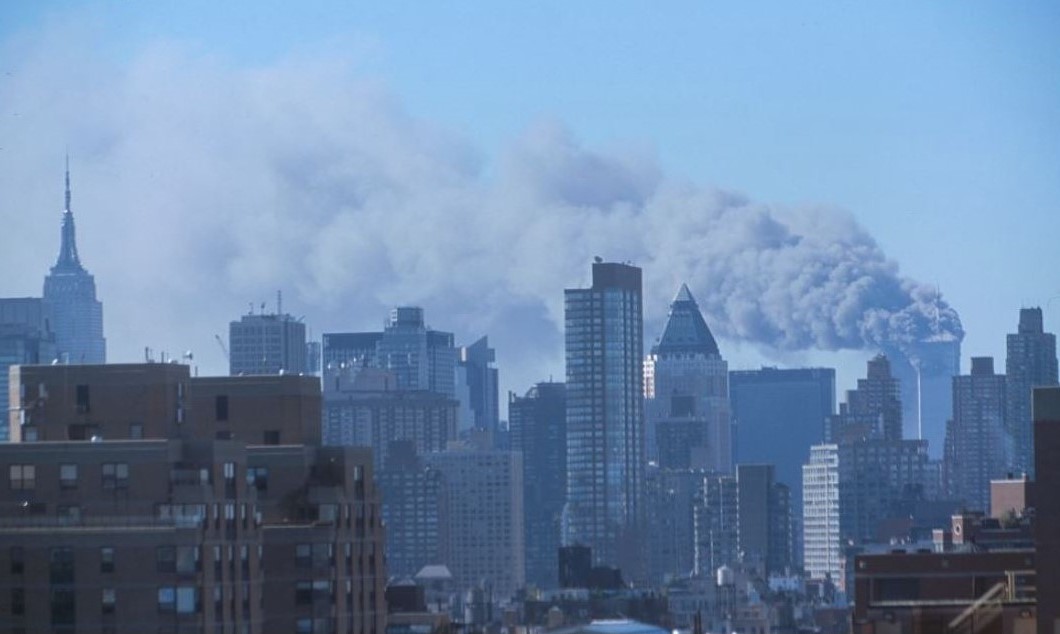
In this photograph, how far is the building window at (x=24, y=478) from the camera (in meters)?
68.3

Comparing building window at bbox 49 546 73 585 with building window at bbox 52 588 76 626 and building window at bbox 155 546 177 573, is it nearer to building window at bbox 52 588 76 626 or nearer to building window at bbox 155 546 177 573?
building window at bbox 52 588 76 626

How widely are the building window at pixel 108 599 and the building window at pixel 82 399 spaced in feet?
25.3

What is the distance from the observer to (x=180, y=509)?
67562mm

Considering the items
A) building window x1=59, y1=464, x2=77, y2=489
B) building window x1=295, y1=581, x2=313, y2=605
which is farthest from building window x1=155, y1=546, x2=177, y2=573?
building window x1=295, y1=581, x2=313, y2=605

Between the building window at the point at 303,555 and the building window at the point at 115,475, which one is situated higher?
the building window at the point at 115,475

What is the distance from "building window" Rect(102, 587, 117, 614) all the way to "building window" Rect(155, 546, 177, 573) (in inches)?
39.8

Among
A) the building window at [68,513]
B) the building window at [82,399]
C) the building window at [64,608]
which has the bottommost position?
the building window at [64,608]

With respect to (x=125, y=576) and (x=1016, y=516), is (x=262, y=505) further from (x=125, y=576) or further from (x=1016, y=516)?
(x=1016, y=516)

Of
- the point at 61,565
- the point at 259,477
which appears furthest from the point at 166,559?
the point at 259,477

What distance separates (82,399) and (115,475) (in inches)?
223

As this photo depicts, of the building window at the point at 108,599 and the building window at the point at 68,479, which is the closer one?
the building window at the point at 108,599

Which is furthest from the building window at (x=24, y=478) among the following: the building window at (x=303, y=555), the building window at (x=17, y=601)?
the building window at (x=303, y=555)

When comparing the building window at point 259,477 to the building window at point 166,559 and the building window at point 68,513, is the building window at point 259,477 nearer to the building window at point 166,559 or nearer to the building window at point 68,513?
the building window at point 68,513

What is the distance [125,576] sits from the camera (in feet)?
218
